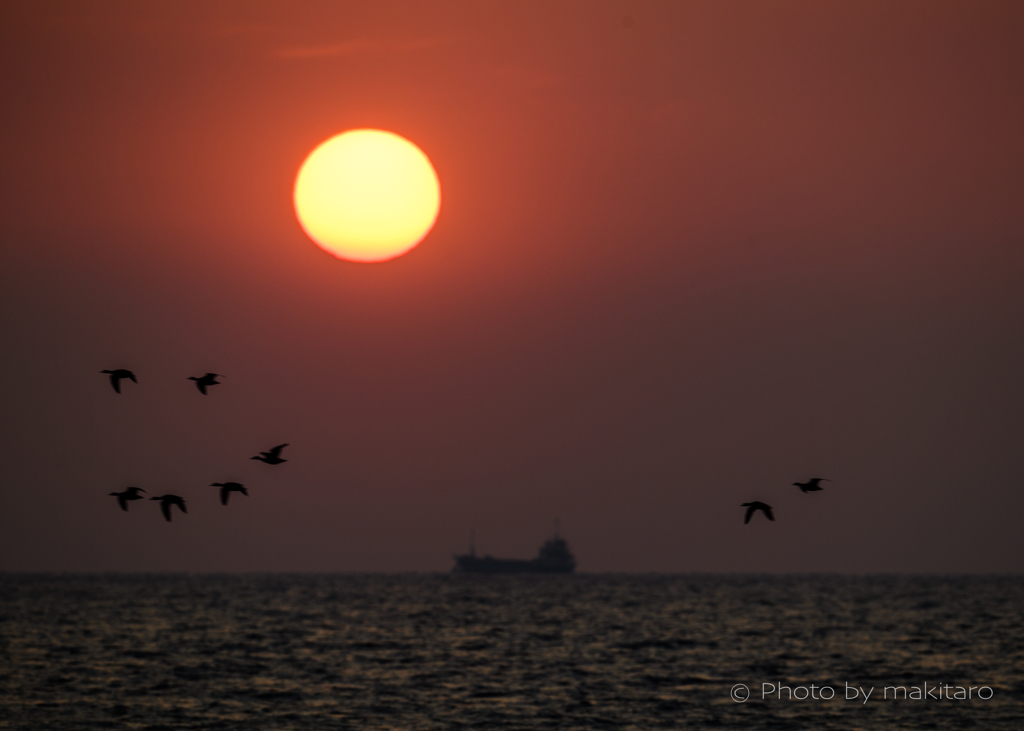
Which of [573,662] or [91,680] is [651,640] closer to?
[573,662]

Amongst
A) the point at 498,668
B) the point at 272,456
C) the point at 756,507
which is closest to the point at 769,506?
the point at 756,507

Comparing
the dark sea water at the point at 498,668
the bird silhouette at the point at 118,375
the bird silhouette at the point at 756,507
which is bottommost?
the dark sea water at the point at 498,668

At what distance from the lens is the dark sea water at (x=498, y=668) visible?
146ft

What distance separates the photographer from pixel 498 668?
60.9 m

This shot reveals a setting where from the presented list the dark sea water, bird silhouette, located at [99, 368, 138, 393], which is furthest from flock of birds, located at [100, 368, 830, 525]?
the dark sea water

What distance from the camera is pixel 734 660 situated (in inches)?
2598

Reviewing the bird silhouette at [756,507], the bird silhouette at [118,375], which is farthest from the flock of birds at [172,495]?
the bird silhouette at [756,507]

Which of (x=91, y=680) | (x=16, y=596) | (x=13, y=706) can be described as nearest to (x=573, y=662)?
(x=91, y=680)

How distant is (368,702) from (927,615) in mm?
78214

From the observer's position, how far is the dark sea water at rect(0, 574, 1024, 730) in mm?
44625

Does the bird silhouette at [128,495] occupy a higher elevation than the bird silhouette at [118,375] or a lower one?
lower

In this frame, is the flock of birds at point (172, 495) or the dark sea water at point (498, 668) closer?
the flock of birds at point (172, 495)

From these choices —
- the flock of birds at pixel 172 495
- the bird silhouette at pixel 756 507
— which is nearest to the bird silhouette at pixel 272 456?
the flock of birds at pixel 172 495

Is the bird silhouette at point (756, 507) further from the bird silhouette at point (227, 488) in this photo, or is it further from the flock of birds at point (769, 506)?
the bird silhouette at point (227, 488)
